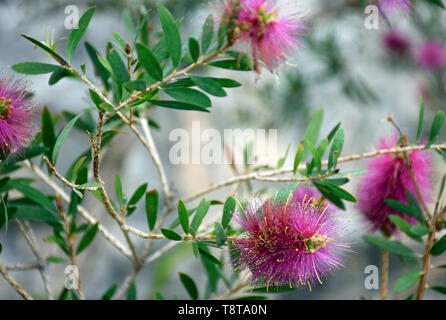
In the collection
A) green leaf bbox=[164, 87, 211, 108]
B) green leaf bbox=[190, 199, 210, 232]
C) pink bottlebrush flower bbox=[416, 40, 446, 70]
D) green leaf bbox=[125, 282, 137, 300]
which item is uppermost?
pink bottlebrush flower bbox=[416, 40, 446, 70]

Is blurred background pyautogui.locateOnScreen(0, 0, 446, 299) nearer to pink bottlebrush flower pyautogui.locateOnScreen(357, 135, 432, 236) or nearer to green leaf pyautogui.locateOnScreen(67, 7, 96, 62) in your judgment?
pink bottlebrush flower pyautogui.locateOnScreen(357, 135, 432, 236)

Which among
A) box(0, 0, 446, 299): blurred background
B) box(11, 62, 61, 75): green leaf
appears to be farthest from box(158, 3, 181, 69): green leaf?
box(0, 0, 446, 299): blurred background

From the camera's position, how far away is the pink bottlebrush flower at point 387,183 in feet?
2.08

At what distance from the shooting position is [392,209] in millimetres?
649

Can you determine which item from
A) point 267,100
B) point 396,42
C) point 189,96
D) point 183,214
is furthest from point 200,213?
point 396,42

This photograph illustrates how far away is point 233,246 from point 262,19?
25 cm

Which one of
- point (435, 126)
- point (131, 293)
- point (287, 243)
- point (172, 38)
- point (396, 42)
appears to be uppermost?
point (396, 42)

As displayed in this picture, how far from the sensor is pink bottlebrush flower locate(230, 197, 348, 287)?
451 millimetres

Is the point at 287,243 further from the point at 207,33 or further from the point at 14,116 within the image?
the point at 14,116

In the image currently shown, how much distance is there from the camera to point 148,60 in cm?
42

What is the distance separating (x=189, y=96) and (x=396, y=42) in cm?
157

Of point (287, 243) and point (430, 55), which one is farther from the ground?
point (430, 55)

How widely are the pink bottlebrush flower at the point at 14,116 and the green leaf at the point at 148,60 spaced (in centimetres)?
17

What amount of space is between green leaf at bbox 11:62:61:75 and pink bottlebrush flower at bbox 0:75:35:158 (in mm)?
42
